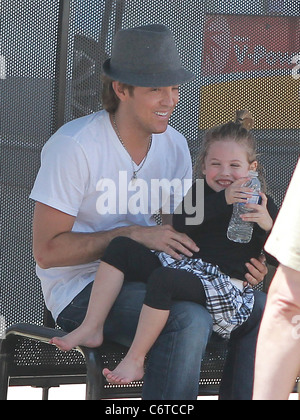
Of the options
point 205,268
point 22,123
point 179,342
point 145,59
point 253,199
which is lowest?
point 179,342

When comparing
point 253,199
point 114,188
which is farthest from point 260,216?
point 114,188

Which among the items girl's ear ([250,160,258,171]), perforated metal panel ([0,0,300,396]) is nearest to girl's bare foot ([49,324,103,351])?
perforated metal panel ([0,0,300,396])

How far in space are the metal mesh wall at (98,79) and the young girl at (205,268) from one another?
1.21ft

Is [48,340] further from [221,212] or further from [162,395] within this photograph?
[221,212]

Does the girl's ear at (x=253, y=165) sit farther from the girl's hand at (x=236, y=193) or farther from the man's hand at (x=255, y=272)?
the man's hand at (x=255, y=272)

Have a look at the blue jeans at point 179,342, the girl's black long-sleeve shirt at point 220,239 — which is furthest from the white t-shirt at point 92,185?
the girl's black long-sleeve shirt at point 220,239

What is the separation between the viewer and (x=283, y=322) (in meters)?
2.13

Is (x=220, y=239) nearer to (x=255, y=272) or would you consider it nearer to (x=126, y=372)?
(x=255, y=272)

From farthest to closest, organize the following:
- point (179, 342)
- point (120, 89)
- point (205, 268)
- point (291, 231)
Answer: point (120, 89), point (205, 268), point (179, 342), point (291, 231)

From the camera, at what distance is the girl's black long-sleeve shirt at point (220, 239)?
3.08m

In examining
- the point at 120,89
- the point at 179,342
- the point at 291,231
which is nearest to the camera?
the point at 291,231

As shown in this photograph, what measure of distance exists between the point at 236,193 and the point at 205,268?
0.87 ft
